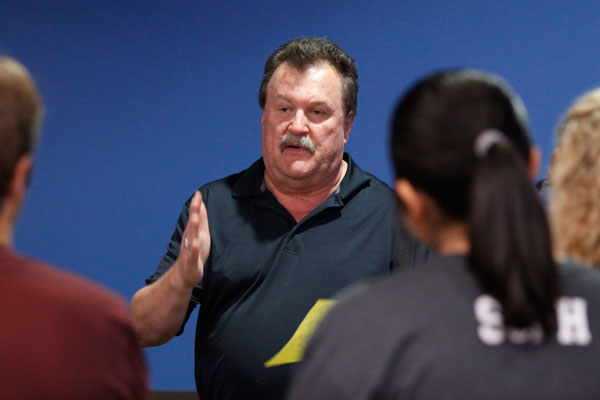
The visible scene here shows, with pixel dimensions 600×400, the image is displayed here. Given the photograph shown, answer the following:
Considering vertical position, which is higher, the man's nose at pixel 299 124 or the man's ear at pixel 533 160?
the man's nose at pixel 299 124

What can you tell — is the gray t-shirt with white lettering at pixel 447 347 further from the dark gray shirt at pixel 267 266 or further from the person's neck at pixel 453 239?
the dark gray shirt at pixel 267 266

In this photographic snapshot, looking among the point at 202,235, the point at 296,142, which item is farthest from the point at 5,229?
the point at 296,142

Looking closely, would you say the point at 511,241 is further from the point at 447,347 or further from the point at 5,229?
the point at 5,229

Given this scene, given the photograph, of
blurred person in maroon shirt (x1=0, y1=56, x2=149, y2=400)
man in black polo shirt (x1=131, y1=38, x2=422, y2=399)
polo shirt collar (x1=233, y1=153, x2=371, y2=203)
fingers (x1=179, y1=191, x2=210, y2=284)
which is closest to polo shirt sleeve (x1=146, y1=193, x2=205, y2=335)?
man in black polo shirt (x1=131, y1=38, x2=422, y2=399)

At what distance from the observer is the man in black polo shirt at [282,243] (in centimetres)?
147

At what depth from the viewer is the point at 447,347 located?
0.65 meters

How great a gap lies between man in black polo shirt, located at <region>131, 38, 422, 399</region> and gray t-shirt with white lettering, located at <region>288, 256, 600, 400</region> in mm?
700

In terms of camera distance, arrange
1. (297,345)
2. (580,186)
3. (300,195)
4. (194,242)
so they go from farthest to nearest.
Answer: (300,195) < (297,345) < (194,242) < (580,186)

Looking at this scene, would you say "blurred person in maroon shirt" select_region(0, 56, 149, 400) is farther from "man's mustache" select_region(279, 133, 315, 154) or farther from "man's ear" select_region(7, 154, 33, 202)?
"man's mustache" select_region(279, 133, 315, 154)

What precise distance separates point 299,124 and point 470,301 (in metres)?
1.01

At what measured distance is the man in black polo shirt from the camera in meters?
1.47

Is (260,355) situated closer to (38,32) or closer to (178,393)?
(178,393)

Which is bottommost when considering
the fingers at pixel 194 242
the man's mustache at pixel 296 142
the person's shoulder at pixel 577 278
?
the fingers at pixel 194 242

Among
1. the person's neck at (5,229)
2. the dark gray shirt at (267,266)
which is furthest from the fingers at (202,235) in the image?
the person's neck at (5,229)
